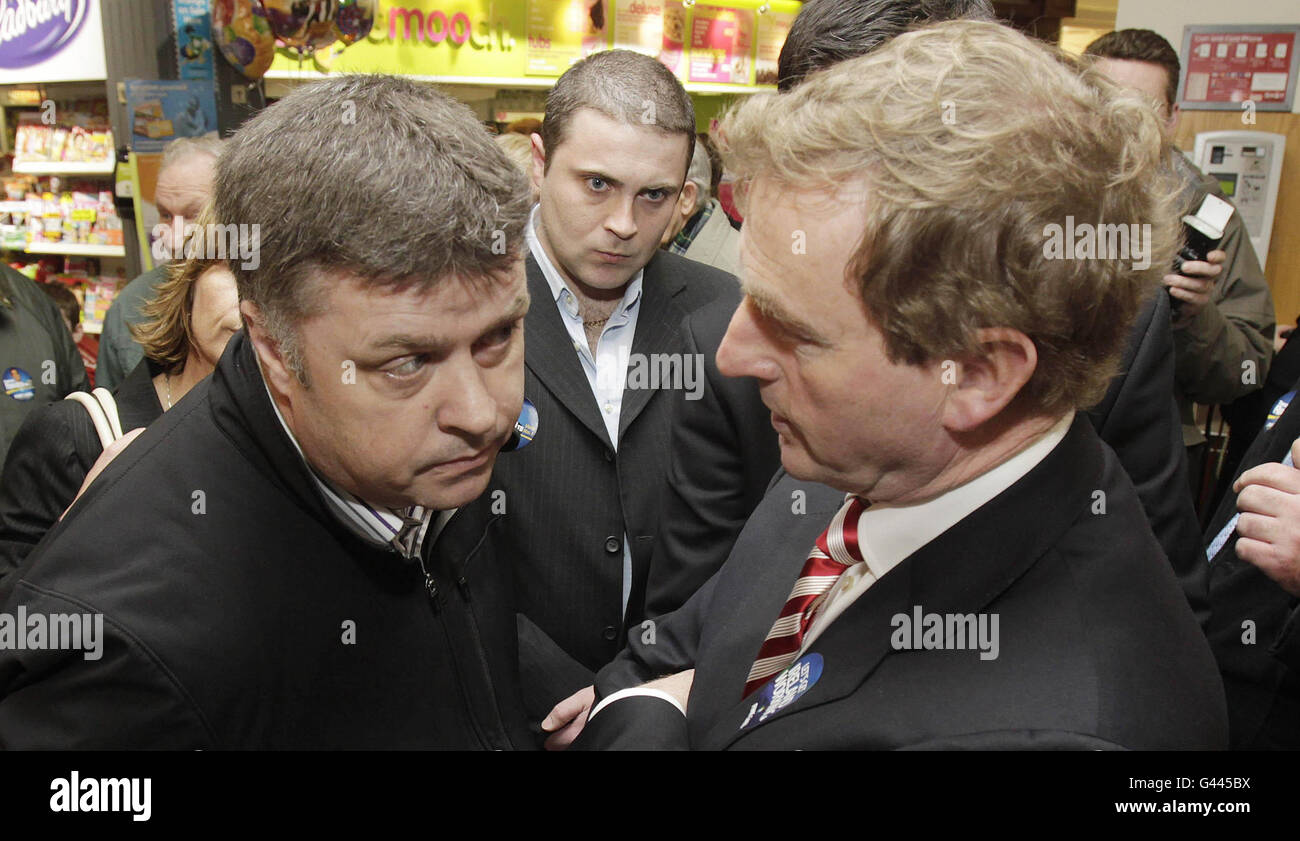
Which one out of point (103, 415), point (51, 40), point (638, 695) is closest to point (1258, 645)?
point (638, 695)

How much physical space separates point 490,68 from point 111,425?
16.3 feet

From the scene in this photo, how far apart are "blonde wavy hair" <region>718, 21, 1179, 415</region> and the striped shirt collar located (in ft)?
2.26

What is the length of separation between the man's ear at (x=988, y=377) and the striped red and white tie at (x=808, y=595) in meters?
0.21

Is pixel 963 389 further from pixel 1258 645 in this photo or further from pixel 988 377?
pixel 1258 645

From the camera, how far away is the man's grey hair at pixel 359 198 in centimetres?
102

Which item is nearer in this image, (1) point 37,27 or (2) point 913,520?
(2) point 913,520

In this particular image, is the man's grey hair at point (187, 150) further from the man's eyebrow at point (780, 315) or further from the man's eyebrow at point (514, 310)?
the man's eyebrow at point (780, 315)

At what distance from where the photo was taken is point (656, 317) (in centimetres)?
241

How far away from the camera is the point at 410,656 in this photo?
1263 millimetres

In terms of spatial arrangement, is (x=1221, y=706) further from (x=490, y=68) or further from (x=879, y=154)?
(x=490, y=68)

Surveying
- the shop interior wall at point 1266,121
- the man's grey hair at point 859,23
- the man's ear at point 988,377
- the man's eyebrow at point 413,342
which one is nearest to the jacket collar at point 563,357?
the man's grey hair at point 859,23

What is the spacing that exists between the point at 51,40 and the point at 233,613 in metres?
5.15

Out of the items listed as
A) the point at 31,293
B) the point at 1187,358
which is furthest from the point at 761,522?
the point at 31,293

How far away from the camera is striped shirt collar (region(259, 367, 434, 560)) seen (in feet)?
3.86
